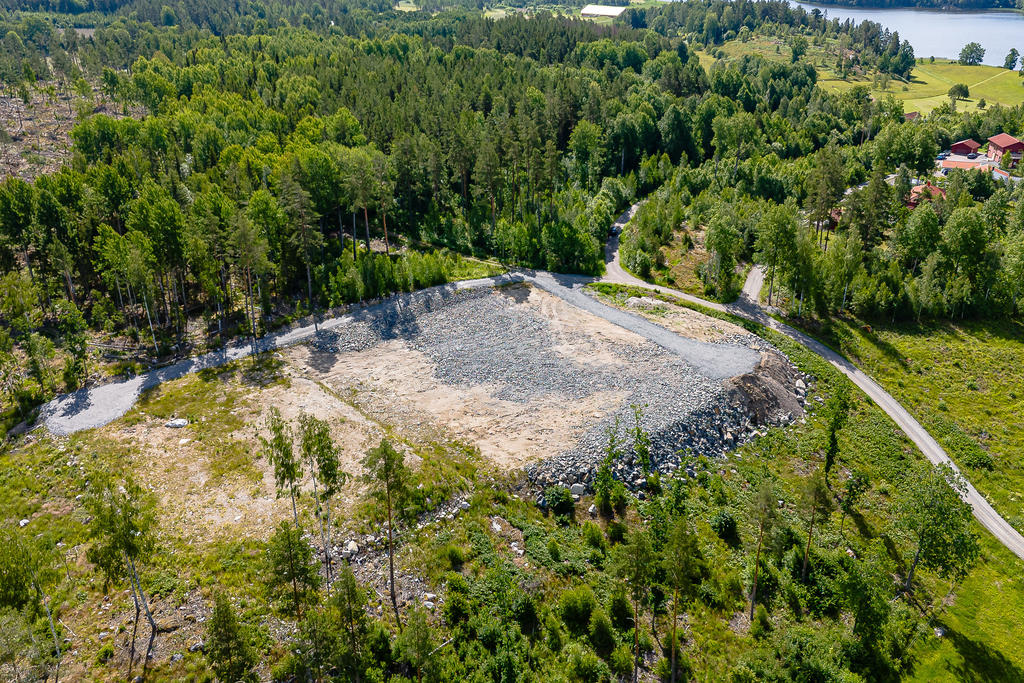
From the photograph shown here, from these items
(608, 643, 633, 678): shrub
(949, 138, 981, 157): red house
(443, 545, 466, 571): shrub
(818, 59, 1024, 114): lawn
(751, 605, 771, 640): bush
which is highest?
(818, 59, 1024, 114): lawn

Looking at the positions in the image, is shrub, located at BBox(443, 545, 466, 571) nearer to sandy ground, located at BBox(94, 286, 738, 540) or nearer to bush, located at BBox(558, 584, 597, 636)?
bush, located at BBox(558, 584, 597, 636)

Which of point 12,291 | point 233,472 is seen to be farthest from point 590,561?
point 12,291

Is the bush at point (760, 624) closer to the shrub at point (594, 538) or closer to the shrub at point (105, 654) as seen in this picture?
the shrub at point (594, 538)

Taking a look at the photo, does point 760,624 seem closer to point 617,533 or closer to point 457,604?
point 617,533

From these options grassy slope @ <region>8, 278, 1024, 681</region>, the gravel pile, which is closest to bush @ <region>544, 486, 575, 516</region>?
grassy slope @ <region>8, 278, 1024, 681</region>

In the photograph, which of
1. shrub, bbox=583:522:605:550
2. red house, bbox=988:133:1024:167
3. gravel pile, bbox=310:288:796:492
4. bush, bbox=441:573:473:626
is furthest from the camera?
red house, bbox=988:133:1024:167

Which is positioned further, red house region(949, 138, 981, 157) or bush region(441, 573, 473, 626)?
red house region(949, 138, 981, 157)

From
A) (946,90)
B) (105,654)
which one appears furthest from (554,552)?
(946,90)
